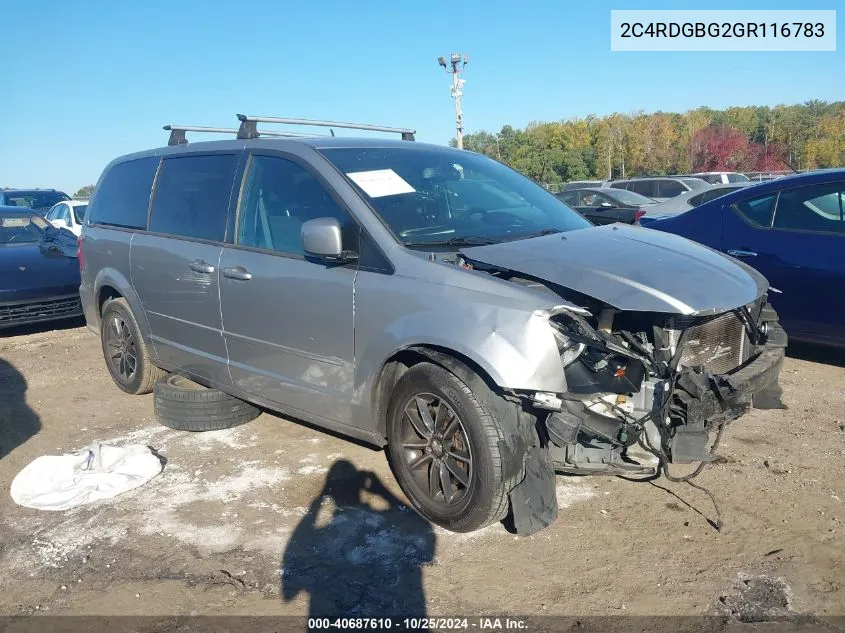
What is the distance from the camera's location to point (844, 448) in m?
4.20

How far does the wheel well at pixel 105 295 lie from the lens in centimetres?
571

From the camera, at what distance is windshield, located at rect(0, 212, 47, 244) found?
30.2 ft

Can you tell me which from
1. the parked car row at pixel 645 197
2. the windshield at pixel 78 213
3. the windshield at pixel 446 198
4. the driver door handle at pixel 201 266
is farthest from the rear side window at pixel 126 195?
the windshield at pixel 78 213

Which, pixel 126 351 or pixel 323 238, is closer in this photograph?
pixel 323 238

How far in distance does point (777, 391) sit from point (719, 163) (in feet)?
165

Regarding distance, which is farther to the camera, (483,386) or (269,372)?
(269,372)

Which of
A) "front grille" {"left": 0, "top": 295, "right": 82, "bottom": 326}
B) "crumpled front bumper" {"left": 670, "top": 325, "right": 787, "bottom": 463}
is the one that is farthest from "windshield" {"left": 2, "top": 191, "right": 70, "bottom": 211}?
"crumpled front bumper" {"left": 670, "top": 325, "right": 787, "bottom": 463}

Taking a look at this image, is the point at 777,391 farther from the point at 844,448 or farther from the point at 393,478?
the point at 393,478

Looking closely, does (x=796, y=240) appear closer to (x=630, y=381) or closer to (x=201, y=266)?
(x=630, y=381)

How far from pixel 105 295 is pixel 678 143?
55.5 meters

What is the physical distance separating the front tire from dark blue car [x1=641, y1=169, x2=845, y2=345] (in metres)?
3.39

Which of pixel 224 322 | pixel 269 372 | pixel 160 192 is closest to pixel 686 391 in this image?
pixel 269 372

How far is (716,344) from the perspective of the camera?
11.4 ft

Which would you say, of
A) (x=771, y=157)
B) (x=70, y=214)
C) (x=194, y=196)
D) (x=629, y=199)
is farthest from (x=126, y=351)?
(x=771, y=157)
